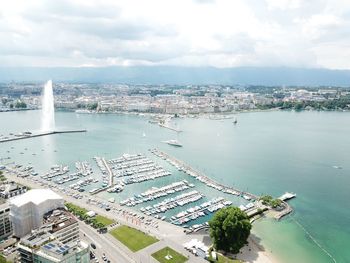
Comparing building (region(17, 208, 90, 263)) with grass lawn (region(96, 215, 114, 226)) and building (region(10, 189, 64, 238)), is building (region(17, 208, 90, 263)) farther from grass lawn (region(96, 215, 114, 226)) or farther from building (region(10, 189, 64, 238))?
grass lawn (region(96, 215, 114, 226))

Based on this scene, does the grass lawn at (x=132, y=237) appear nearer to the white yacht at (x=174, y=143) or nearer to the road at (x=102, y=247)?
the road at (x=102, y=247)

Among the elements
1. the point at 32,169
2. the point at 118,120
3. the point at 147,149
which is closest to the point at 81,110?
the point at 118,120

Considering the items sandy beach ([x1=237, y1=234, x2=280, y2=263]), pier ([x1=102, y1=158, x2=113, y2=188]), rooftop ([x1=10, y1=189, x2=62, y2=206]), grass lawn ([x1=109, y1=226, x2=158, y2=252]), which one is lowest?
sandy beach ([x1=237, y1=234, x2=280, y2=263])

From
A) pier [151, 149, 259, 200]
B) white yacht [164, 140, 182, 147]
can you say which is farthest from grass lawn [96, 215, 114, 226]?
white yacht [164, 140, 182, 147]

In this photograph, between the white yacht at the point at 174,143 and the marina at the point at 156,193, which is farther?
the white yacht at the point at 174,143

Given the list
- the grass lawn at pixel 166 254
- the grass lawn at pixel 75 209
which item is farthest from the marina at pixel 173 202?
the grass lawn at pixel 166 254

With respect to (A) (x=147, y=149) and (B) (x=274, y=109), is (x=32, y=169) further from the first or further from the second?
(B) (x=274, y=109)
